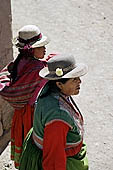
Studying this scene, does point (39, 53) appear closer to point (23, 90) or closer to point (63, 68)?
point (23, 90)

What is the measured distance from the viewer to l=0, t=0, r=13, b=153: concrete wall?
4.46 meters

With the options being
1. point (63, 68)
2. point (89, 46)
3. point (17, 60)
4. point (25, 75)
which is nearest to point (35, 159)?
point (63, 68)

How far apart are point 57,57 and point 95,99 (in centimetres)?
324

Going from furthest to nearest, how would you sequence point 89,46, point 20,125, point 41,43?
point 89,46, point 20,125, point 41,43

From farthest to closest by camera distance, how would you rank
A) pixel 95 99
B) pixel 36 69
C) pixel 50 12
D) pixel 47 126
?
1. pixel 50 12
2. pixel 95 99
3. pixel 36 69
4. pixel 47 126

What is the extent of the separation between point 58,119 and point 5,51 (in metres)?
1.94

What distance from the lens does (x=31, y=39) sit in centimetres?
373

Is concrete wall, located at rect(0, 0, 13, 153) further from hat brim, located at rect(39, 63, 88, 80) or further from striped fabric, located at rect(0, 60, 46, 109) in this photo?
hat brim, located at rect(39, 63, 88, 80)

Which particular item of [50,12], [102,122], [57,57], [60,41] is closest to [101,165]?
[102,122]

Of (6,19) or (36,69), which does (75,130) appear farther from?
(6,19)

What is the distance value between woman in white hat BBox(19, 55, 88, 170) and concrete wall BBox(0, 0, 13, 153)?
5.18 feet

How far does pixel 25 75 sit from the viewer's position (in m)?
3.72

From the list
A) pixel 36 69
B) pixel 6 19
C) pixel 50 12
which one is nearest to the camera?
pixel 36 69

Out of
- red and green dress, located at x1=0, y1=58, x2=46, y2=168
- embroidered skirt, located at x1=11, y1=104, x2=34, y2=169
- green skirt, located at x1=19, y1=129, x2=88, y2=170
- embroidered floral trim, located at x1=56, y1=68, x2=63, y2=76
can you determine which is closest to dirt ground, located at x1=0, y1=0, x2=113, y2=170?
embroidered skirt, located at x1=11, y1=104, x2=34, y2=169
